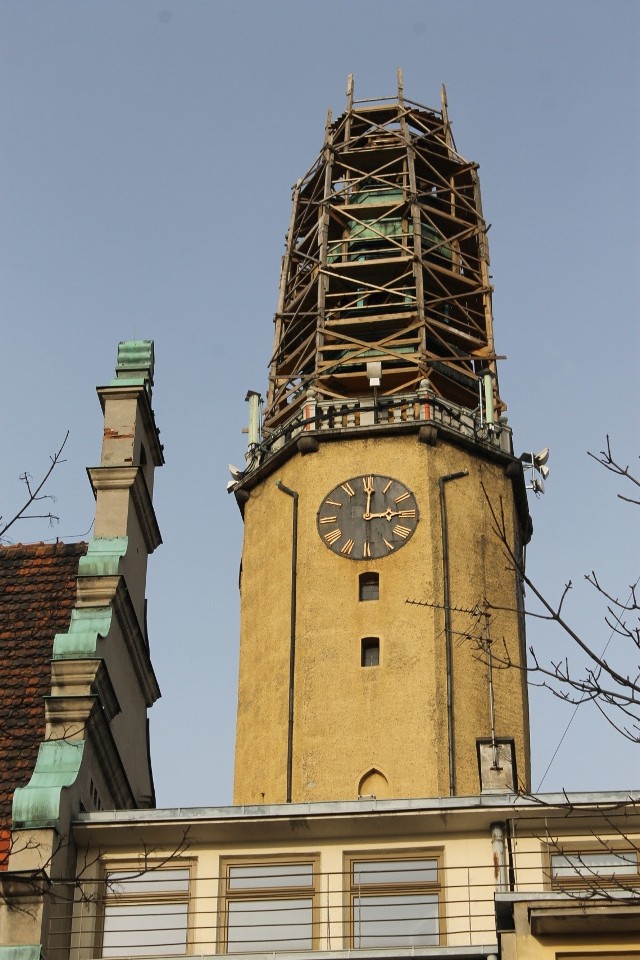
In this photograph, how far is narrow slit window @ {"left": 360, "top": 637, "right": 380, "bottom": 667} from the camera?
3934 cm

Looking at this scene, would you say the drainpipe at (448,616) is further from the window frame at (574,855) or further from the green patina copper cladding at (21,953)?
the green patina copper cladding at (21,953)

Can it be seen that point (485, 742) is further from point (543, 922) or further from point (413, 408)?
point (413, 408)

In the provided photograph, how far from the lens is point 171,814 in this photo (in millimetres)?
28359

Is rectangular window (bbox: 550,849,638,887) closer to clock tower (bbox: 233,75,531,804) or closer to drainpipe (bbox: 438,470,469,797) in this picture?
clock tower (bbox: 233,75,531,804)

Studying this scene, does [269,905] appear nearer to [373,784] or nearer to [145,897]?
[145,897]

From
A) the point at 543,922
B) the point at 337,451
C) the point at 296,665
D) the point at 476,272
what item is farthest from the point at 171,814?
the point at 476,272

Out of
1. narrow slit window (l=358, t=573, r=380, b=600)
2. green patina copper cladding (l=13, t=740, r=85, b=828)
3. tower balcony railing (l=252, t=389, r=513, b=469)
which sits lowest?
green patina copper cladding (l=13, t=740, r=85, b=828)

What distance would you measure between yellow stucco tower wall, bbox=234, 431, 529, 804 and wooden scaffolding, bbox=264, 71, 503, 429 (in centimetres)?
273

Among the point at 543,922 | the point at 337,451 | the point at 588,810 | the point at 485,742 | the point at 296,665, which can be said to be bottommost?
the point at 543,922

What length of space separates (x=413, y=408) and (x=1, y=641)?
585 inches

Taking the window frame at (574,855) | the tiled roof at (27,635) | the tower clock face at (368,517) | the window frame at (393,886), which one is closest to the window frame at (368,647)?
the tower clock face at (368,517)

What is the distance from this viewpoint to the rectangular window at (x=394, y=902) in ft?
90.2

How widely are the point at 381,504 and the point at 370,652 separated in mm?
3378

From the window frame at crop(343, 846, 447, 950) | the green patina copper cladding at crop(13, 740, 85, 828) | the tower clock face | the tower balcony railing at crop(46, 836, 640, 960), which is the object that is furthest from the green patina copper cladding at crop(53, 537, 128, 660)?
the tower clock face
